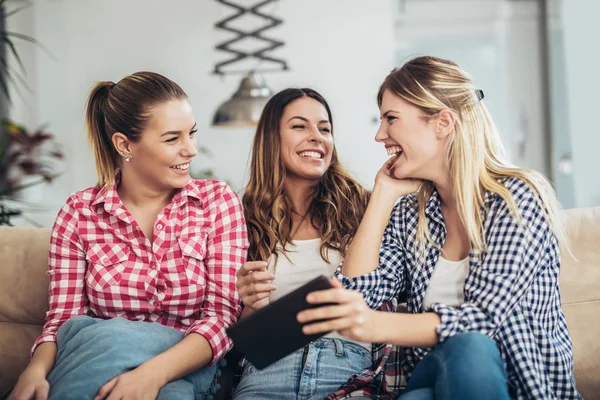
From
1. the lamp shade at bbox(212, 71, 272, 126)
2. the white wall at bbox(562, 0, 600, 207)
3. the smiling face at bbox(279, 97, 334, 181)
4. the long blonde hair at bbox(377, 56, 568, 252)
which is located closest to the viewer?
the long blonde hair at bbox(377, 56, 568, 252)

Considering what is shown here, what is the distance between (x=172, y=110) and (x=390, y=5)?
3.62 meters

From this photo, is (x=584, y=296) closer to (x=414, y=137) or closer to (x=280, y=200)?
(x=414, y=137)

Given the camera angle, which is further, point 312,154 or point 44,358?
point 312,154

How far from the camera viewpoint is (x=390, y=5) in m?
4.95

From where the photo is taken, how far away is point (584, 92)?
4.70 metres

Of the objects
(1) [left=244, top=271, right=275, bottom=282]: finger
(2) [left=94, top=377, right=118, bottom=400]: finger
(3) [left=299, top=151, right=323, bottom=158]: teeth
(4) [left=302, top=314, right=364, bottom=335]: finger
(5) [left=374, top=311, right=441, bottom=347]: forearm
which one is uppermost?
(3) [left=299, top=151, right=323, bottom=158]: teeth

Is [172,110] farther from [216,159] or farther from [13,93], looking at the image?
[13,93]

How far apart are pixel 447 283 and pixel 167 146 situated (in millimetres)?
828

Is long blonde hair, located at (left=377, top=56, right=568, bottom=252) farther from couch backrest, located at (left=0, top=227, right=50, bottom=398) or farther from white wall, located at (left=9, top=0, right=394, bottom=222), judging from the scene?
white wall, located at (left=9, top=0, right=394, bottom=222)

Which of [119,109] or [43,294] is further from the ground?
[119,109]

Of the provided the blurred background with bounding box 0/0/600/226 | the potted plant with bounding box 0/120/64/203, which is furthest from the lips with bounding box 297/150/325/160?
the potted plant with bounding box 0/120/64/203

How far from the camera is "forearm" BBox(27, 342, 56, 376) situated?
1534 millimetres

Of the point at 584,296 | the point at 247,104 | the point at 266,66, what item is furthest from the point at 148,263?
the point at 266,66

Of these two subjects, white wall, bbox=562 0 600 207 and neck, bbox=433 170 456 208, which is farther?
white wall, bbox=562 0 600 207
